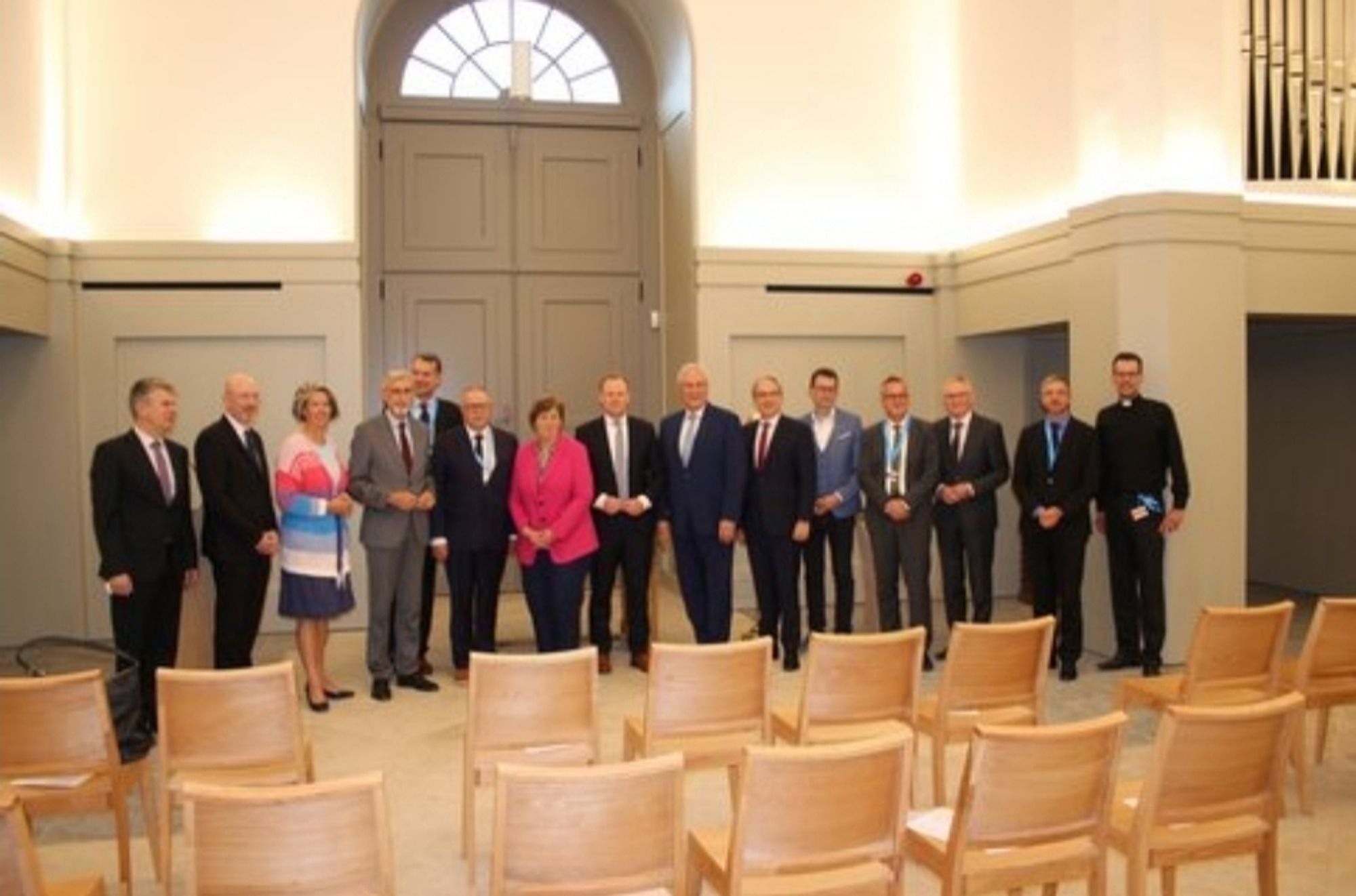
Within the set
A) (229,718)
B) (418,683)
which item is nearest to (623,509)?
(418,683)

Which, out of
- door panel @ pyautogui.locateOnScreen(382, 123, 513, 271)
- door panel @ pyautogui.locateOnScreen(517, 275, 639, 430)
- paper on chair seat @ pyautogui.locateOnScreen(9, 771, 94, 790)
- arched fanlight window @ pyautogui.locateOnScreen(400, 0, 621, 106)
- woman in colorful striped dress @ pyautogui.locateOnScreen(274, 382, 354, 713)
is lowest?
paper on chair seat @ pyautogui.locateOnScreen(9, 771, 94, 790)

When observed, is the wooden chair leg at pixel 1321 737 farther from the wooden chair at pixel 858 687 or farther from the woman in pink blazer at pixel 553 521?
the woman in pink blazer at pixel 553 521

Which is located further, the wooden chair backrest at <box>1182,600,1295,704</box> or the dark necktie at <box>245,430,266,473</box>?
the dark necktie at <box>245,430,266,473</box>

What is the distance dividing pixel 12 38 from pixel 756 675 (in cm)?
584

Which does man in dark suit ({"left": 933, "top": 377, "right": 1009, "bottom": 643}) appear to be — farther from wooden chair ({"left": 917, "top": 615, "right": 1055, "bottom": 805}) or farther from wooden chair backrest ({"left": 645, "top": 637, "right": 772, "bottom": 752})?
wooden chair backrest ({"left": 645, "top": 637, "right": 772, "bottom": 752})

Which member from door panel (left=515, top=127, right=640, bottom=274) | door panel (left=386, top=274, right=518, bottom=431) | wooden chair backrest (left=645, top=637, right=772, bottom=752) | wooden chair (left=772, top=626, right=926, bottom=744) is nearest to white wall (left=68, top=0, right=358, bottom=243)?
door panel (left=386, top=274, right=518, bottom=431)

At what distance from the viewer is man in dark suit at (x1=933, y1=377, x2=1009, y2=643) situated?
6.38 metres

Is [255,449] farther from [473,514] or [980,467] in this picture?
[980,467]

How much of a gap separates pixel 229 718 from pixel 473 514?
8.75 ft

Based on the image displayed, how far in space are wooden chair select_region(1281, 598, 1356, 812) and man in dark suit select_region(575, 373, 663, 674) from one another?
3118 millimetres

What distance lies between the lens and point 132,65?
25.0 ft

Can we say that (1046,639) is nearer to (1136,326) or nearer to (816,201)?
(1136,326)

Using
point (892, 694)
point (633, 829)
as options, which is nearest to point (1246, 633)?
point (892, 694)

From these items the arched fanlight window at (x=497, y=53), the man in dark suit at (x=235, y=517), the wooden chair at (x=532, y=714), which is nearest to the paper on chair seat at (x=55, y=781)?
the wooden chair at (x=532, y=714)
